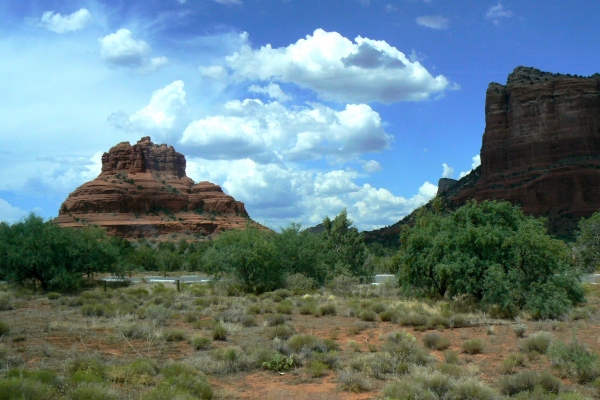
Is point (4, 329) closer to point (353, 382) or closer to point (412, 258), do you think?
point (353, 382)

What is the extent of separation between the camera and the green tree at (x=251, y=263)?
3369cm

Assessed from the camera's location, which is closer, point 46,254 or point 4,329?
point 4,329

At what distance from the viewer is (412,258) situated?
26.5m

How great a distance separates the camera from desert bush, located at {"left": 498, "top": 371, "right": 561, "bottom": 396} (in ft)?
33.9

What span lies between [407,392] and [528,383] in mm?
2593

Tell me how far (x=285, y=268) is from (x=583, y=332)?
2291 cm

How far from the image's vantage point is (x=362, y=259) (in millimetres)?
44562

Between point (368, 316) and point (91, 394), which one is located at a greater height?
point (91, 394)

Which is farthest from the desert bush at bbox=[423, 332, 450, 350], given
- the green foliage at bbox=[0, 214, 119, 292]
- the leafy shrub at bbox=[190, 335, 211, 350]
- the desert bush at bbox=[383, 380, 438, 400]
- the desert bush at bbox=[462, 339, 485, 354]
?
the green foliage at bbox=[0, 214, 119, 292]

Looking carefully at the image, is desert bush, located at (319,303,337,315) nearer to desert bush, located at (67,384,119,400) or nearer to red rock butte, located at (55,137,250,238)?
desert bush, located at (67,384,119,400)

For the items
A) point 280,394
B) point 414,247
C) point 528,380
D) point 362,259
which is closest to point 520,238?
point 414,247

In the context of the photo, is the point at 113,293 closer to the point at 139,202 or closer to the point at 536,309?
the point at 536,309

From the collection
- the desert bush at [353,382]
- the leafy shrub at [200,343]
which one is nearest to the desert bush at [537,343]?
the desert bush at [353,382]

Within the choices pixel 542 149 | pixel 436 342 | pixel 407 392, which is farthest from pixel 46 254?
pixel 542 149
